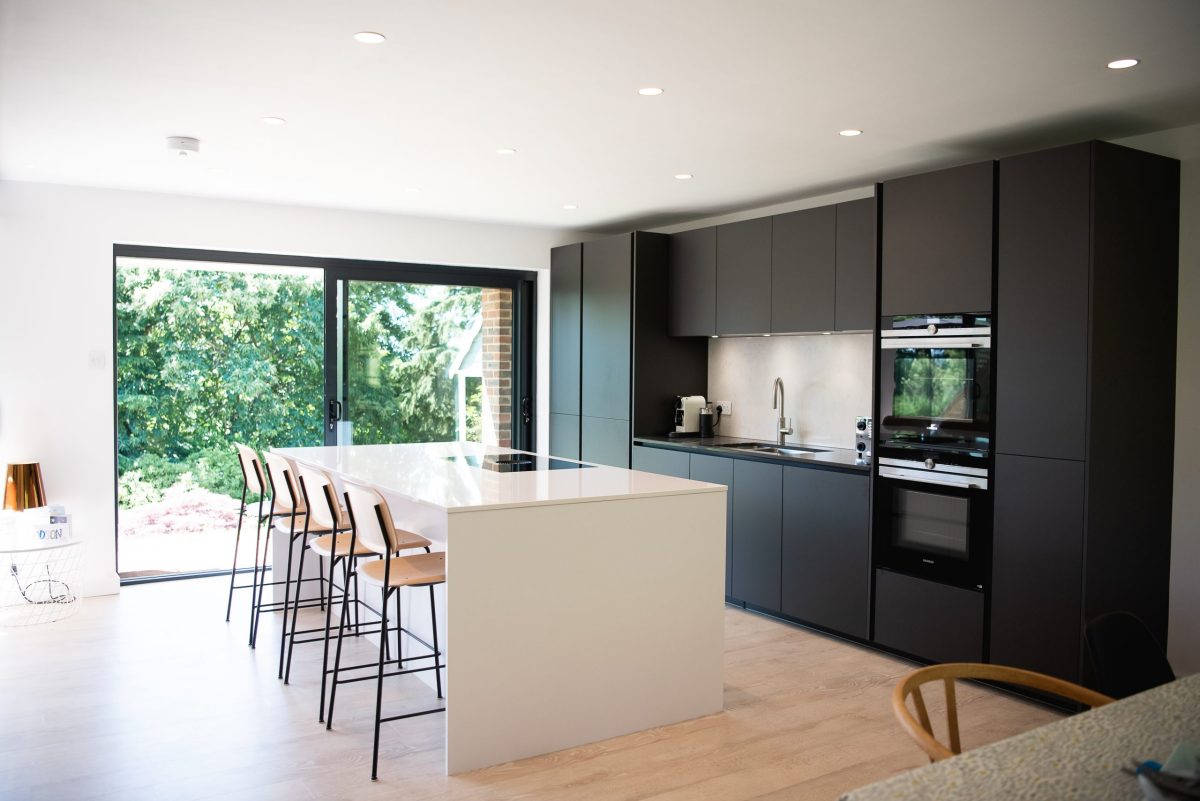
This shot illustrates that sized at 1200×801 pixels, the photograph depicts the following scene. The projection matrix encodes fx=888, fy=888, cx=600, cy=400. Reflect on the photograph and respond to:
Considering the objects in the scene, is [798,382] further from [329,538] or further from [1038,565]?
[329,538]

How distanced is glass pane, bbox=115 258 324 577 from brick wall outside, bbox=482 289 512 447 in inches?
50.5

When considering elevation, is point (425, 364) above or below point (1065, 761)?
above

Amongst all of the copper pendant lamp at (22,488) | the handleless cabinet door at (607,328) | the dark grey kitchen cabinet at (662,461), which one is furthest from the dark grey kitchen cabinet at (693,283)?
the copper pendant lamp at (22,488)

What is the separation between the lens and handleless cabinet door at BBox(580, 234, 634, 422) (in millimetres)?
6160

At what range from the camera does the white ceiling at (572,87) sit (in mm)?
2719

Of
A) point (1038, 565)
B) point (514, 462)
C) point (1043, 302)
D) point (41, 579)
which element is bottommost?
point (41, 579)

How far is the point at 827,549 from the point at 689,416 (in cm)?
174

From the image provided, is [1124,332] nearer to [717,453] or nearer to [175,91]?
[717,453]

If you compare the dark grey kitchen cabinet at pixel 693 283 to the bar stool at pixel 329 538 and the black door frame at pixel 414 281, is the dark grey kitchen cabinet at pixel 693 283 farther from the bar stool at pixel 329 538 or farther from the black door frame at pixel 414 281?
the bar stool at pixel 329 538

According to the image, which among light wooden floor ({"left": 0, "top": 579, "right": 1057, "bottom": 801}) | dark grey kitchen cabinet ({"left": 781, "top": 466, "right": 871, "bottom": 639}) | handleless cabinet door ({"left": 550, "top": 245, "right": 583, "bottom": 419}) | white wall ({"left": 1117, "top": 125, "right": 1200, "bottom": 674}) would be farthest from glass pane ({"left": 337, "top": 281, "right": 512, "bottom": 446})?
white wall ({"left": 1117, "top": 125, "right": 1200, "bottom": 674})

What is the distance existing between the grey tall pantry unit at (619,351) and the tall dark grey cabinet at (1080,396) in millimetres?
2706

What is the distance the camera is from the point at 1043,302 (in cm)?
364

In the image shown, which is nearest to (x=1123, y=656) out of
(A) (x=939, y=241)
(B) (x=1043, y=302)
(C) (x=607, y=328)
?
(B) (x=1043, y=302)

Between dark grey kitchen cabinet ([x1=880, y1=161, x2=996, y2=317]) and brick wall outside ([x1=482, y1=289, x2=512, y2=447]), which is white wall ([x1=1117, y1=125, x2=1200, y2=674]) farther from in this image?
brick wall outside ([x1=482, y1=289, x2=512, y2=447])
